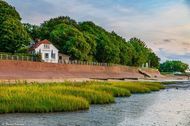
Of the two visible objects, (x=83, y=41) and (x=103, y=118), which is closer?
(x=103, y=118)

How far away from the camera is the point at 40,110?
29094mm

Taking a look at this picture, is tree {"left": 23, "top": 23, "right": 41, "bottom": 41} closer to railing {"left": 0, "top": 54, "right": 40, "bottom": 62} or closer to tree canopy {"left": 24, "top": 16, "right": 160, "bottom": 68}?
tree canopy {"left": 24, "top": 16, "right": 160, "bottom": 68}

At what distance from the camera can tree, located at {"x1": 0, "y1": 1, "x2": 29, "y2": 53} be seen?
92812mm

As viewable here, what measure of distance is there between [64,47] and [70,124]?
9704cm

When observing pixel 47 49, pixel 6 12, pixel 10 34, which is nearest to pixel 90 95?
pixel 10 34

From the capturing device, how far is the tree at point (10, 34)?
305 ft

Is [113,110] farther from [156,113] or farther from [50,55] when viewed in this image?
[50,55]

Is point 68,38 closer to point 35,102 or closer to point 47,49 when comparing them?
point 47,49

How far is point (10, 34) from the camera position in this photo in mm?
92812

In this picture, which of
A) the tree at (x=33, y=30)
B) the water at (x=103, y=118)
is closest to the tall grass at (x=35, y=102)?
the water at (x=103, y=118)

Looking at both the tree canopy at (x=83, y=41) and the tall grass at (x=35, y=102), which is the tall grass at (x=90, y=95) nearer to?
the tall grass at (x=35, y=102)

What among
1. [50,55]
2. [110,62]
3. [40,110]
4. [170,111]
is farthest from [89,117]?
[110,62]

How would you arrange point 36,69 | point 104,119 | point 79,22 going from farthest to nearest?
point 79,22 → point 36,69 → point 104,119

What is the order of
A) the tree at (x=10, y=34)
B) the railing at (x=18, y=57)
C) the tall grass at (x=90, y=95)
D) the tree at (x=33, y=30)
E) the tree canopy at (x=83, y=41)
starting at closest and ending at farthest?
1. the tall grass at (x=90, y=95)
2. the railing at (x=18, y=57)
3. the tree at (x=10, y=34)
4. the tree canopy at (x=83, y=41)
5. the tree at (x=33, y=30)
